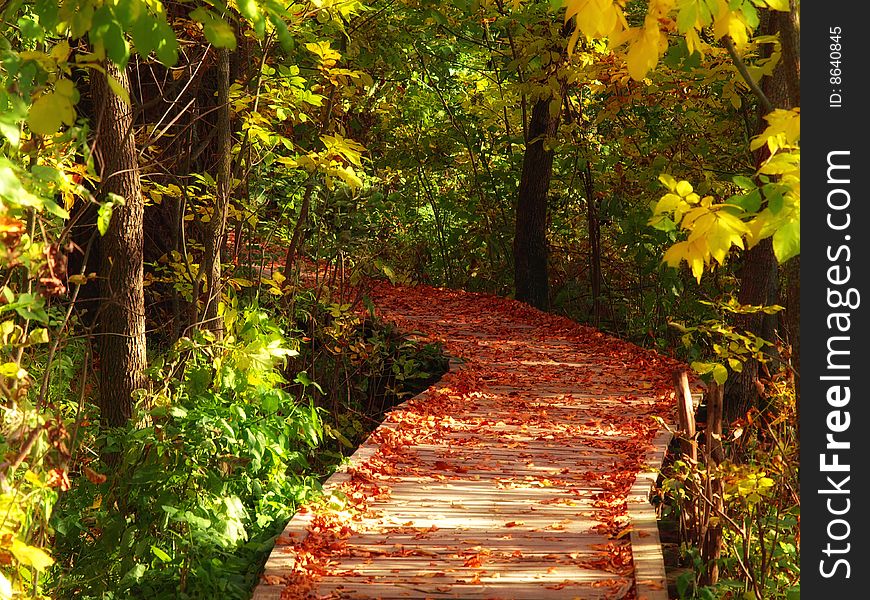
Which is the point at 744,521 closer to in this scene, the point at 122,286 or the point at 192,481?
the point at 192,481

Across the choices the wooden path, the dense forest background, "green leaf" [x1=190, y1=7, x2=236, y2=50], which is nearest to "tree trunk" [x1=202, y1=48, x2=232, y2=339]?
the dense forest background

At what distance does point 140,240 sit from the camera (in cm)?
586

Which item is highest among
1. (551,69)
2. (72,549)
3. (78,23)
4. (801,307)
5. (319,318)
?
Result: (551,69)

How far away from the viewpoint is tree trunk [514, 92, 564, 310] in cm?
1265

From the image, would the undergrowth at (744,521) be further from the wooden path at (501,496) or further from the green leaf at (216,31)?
the green leaf at (216,31)

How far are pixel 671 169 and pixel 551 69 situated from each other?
162 cm

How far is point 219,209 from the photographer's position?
241 inches

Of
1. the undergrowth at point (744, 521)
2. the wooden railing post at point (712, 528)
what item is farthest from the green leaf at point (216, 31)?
the wooden railing post at point (712, 528)

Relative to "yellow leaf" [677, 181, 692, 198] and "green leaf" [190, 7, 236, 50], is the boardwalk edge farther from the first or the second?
"green leaf" [190, 7, 236, 50]

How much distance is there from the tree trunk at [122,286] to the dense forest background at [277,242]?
0.06ft

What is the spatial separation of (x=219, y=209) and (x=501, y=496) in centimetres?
245

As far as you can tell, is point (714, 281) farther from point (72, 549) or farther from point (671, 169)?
point (72, 549)

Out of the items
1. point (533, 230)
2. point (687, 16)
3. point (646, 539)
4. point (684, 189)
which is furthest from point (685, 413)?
point (533, 230)

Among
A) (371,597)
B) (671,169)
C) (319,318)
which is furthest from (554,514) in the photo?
(671,169)
